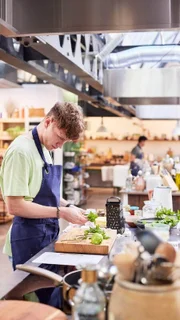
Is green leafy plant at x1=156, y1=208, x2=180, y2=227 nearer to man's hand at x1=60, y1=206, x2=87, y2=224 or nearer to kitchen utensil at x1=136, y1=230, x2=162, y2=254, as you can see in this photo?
man's hand at x1=60, y1=206, x2=87, y2=224

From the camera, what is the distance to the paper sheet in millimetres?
2238

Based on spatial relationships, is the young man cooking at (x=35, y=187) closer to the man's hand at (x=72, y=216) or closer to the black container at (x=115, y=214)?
the man's hand at (x=72, y=216)

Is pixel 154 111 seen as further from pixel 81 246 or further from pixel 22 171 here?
pixel 81 246

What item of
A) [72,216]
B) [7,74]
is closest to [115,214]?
[72,216]

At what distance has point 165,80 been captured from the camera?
759 centimetres

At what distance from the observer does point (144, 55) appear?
7.13m

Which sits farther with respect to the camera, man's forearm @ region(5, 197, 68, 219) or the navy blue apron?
the navy blue apron

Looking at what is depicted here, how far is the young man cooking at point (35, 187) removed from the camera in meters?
2.62

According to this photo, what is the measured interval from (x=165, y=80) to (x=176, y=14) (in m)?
4.99

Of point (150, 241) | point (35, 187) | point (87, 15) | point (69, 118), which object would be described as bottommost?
point (150, 241)

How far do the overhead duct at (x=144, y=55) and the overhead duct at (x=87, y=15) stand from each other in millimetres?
Result: 4401

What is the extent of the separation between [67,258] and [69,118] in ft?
2.63

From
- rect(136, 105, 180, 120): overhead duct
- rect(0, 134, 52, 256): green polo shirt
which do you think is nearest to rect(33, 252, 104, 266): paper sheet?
rect(0, 134, 52, 256): green polo shirt

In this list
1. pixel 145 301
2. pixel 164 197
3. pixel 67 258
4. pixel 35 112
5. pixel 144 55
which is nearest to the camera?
pixel 145 301
